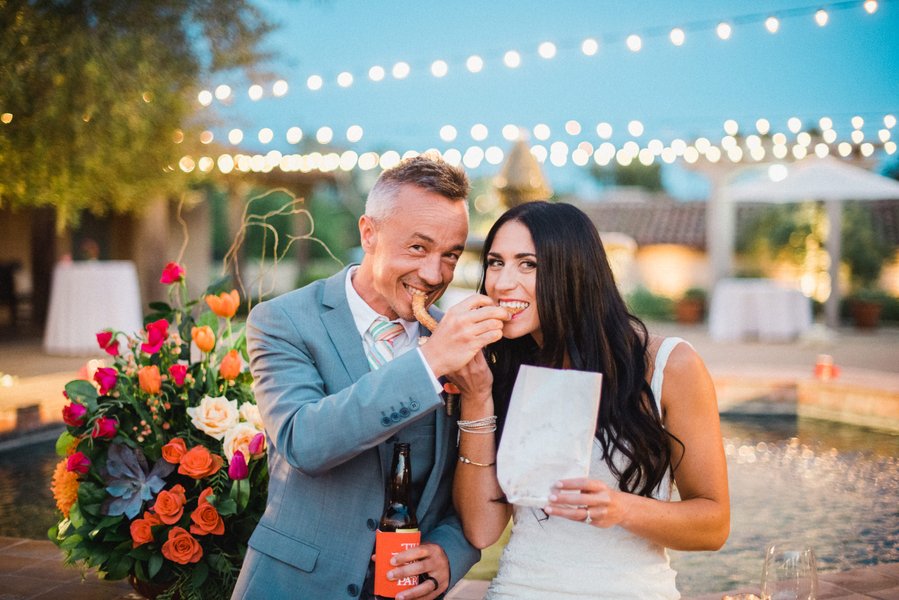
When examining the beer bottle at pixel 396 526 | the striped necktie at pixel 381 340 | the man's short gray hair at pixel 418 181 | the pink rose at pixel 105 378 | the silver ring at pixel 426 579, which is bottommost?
the silver ring at pixel 426 579

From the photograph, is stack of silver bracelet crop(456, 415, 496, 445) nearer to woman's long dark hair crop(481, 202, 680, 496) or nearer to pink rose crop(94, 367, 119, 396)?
woman's long dark hair crop(481, 202, 680, 496)

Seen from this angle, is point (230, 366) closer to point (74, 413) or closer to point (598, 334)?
point (74, 413)

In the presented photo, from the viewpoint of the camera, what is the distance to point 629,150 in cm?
1569

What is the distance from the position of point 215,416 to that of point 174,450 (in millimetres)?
194

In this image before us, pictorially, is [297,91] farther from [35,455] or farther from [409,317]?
[409,317]

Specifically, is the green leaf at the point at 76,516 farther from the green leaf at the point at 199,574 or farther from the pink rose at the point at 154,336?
the pink rose at the point at 154,336

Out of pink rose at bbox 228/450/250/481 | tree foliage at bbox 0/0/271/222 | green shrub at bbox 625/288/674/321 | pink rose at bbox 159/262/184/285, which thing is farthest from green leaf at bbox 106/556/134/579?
green shrub at bbox 625/288/674/321

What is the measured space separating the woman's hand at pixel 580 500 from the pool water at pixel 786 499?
308 centimetres

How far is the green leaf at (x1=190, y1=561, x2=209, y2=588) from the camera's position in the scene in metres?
3.11

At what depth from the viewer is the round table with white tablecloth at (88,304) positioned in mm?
11719

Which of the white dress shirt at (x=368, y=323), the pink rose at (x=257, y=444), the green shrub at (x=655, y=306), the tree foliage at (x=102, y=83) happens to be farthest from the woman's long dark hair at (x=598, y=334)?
the green shrub at (x=655, y=306)

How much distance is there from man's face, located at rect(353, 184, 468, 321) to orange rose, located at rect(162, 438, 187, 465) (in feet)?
3.86

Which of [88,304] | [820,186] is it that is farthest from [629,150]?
[88,304]

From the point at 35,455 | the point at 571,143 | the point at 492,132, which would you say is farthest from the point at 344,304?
the point at 571,143
